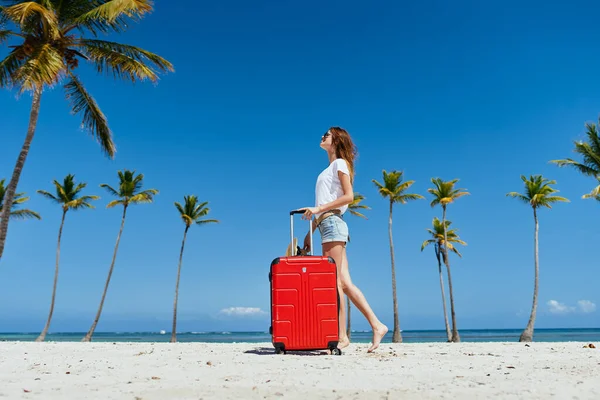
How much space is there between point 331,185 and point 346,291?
1.15 meters

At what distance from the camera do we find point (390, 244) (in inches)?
1336

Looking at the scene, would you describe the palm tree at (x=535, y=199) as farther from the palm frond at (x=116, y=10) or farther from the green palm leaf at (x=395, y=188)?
the palm frond at (x=116, y=10)

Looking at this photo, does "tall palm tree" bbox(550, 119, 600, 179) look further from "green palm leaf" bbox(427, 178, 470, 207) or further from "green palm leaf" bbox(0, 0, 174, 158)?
"green palm leaf" bbox(0, 0, 174, 158)

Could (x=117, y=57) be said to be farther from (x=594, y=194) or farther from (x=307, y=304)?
(x=594, y=194)

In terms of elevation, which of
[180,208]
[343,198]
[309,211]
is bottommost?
[309,211]

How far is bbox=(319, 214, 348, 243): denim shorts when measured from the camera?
201 inches

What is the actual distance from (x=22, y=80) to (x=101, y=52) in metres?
2.89

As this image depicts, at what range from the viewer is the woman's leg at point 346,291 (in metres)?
5.04

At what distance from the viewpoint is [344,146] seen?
557 cm

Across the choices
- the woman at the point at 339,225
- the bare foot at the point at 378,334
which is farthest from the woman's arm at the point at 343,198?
the bare foot at the point at 378,334

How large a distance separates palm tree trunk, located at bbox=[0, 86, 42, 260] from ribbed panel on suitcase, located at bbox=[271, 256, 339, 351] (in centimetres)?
919

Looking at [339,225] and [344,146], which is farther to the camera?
[344,146]

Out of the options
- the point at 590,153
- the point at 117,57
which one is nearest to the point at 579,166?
the point at 590,153

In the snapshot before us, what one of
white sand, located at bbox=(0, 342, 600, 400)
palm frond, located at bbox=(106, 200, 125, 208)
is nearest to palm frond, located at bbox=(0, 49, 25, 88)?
white sand, located at bbox=(0, 342, 600, 400)
